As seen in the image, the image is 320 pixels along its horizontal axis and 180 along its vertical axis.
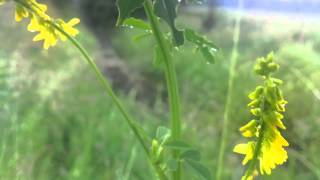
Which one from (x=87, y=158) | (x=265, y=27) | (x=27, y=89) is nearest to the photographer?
(x=87, y=158)

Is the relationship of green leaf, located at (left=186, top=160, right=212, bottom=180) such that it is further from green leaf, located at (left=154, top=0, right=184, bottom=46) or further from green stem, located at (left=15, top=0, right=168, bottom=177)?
green leaf, located at (left=154, top=0, right=184, bottom=46)

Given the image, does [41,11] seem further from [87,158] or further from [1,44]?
[1,44]

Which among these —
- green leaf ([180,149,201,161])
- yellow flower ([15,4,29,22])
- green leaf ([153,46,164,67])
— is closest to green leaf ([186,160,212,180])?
green leaf ([180,149,201,161])

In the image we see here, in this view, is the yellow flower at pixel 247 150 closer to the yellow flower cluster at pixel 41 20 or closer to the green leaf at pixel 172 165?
the green leaf at pixel 172 165

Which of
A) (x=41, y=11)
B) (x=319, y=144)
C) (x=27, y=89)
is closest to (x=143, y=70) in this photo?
(x=27, y=89)

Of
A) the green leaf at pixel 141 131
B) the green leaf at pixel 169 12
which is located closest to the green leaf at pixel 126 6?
the green leaf at pixel 169 12

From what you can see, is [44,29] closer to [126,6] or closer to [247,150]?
[126,6]
